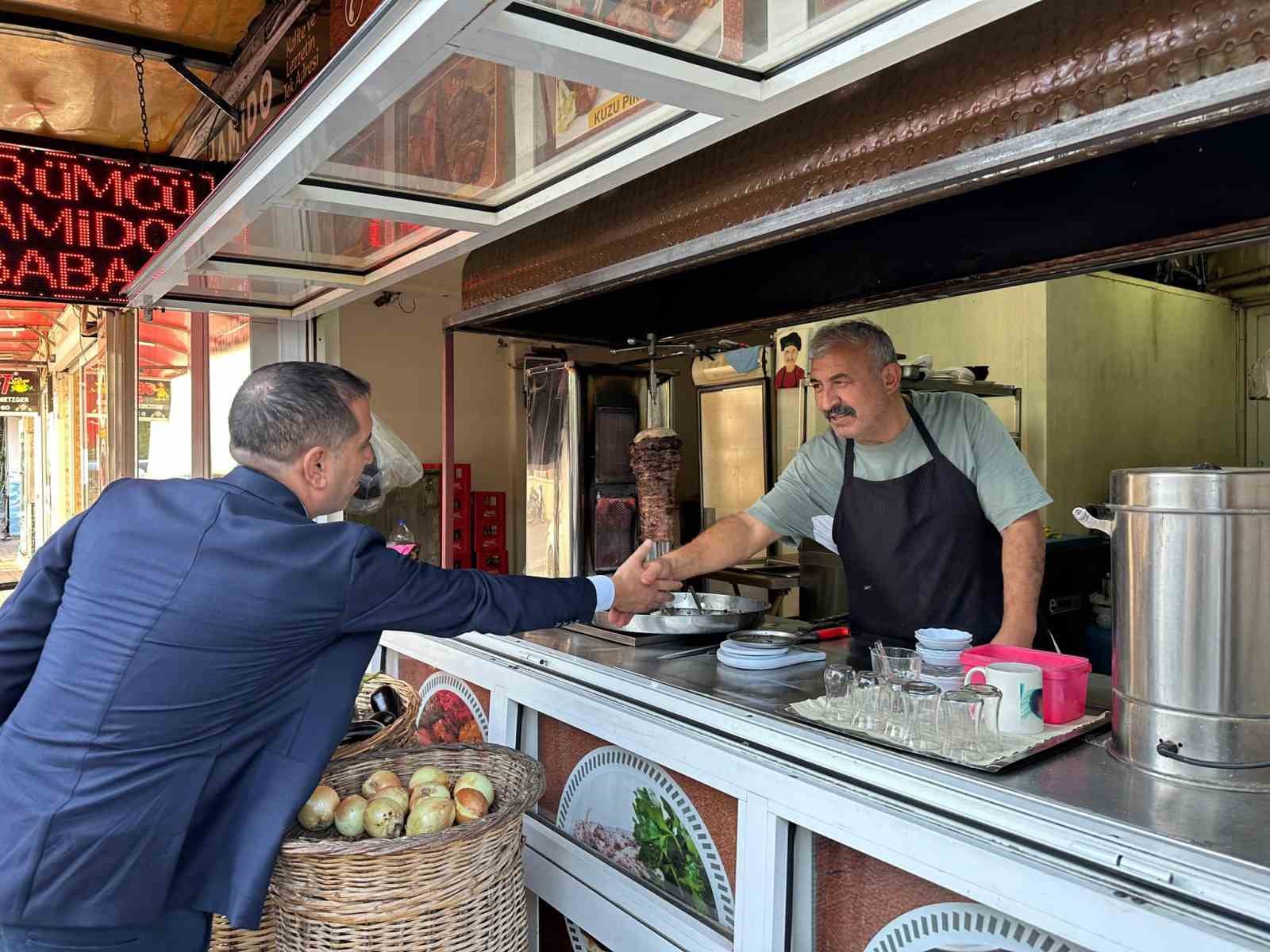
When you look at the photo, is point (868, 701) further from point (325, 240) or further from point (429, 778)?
point (325, 240)

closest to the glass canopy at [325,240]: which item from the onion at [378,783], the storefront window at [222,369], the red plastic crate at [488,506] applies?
the onion at [378,783]

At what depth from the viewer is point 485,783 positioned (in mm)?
1881

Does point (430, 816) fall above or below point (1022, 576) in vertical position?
below

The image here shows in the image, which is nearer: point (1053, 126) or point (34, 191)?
point (1053, 126)

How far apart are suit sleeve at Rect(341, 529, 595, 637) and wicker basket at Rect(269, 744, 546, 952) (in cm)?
36

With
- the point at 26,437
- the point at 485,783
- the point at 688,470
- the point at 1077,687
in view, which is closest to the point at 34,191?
the point at 485,783

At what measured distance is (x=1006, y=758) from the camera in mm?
1424

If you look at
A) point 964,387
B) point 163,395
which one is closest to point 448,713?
point 964,387

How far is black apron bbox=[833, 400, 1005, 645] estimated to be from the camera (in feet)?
8.10

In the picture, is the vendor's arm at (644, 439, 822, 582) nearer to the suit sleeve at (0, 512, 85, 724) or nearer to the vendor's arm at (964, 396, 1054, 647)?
the vendor's arm at (964, 396, 1054, 647)

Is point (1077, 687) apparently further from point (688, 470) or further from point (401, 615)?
point (688, 470)

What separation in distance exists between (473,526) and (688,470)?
5.56ft

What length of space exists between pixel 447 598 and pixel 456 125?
93 cm

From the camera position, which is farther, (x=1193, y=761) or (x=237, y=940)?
(x=237, y=940)
